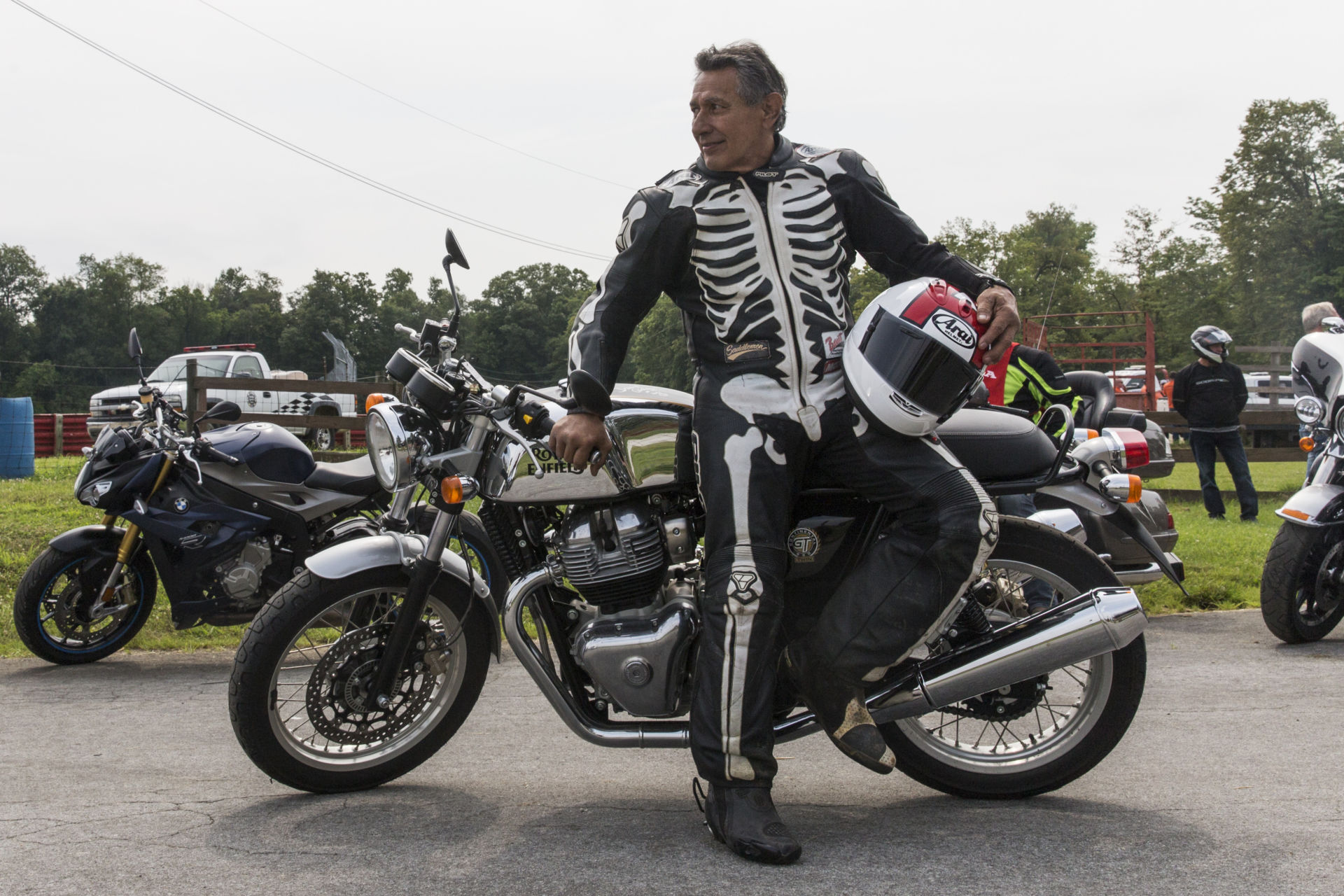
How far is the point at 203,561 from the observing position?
5625 millimetres

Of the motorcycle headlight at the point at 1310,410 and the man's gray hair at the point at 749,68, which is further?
the motorcycle headlight at the point at 1310,410

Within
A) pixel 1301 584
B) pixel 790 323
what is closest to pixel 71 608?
pixel 790 323

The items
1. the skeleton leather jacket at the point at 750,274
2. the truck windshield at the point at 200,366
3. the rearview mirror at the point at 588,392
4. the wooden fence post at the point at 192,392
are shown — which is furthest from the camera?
the truck windshield at the point at 200,366

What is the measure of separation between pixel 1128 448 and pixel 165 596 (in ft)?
18.1

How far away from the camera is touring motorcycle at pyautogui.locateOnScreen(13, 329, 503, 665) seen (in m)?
5.62

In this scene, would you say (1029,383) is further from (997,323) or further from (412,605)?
(412,605)

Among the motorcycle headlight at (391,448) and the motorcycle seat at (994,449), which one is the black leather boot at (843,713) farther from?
the motorcycle headlight at (391,448)

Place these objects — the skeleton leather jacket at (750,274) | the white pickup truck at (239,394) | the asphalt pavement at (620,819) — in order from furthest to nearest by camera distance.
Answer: the white pickup truck at (239,394), the skeleton leather jacket at (750,274), the asphalt pavement at (620,819)

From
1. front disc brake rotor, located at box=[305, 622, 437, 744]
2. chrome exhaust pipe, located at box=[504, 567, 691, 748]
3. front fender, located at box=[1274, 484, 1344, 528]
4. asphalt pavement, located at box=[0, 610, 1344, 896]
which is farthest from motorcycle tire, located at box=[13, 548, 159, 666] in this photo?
front fender, located at box=[1274, 484, 1344, 528]

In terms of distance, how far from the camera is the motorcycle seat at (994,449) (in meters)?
3.43

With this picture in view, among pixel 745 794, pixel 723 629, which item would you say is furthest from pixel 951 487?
pixel 745 794

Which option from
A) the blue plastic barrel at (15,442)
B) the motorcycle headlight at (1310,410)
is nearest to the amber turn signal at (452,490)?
the motorcycle headlight at (1310,410)

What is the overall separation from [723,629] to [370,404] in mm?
1354

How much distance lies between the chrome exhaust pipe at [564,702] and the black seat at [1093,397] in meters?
4.21
